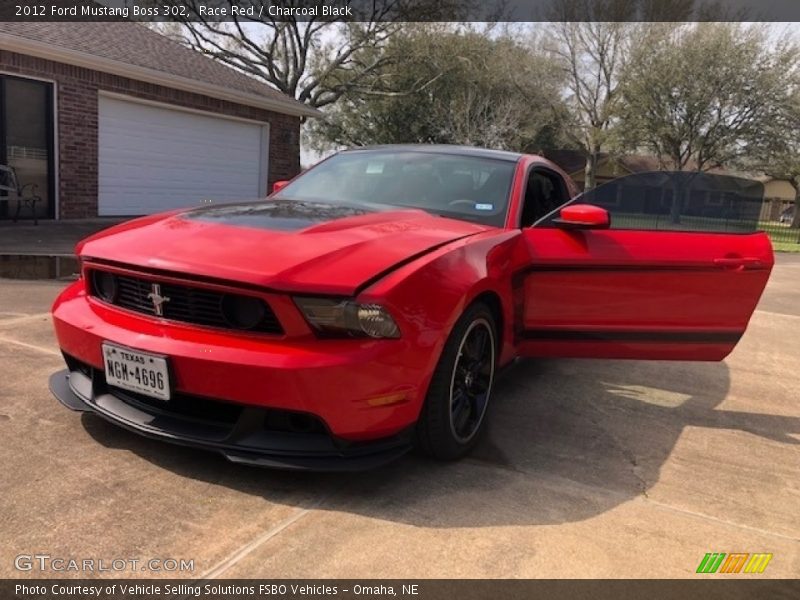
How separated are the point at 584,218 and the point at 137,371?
2325 millimetres

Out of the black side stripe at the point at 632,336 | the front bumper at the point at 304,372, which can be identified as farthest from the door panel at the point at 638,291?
the front bumper at the point at 304,372

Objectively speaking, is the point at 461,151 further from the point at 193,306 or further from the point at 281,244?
the point at 193,306

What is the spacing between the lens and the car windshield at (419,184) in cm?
381

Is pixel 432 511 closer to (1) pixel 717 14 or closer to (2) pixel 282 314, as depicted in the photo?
(2) pixel 282 314

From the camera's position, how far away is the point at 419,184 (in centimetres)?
402

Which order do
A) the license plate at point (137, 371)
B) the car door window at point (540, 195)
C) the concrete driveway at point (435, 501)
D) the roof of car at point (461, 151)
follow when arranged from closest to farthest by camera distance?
the concrete driveway at point (435, 501) < the license plate at point (137, 371) < the car door window at point (540, 195) < the roof of car at point (461, 151)

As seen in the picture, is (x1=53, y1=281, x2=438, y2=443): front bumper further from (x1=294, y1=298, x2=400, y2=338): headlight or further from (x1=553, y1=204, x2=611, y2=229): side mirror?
(x1=553, y1=204, x2=611, y2=229): side mirror

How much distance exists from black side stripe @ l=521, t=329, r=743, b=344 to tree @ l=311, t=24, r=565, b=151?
27.2 meters

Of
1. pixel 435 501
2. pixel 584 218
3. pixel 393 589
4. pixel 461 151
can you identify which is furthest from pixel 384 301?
pixel 461 151

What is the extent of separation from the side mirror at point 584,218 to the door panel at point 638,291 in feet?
0.24

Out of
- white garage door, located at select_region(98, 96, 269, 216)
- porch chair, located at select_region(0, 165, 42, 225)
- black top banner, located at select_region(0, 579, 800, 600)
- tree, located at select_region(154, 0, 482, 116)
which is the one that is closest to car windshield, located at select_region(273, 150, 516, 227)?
black top banner, located at select_region(0, 579, 800, 600)

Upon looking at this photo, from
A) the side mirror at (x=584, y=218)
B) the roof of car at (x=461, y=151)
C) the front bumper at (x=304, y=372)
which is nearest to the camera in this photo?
the front bumper at (x=304, y=372)

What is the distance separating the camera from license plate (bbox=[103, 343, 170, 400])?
2580 mm

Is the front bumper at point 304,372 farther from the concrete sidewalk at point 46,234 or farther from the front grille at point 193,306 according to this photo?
the concrete sidewalk at point 46,234
